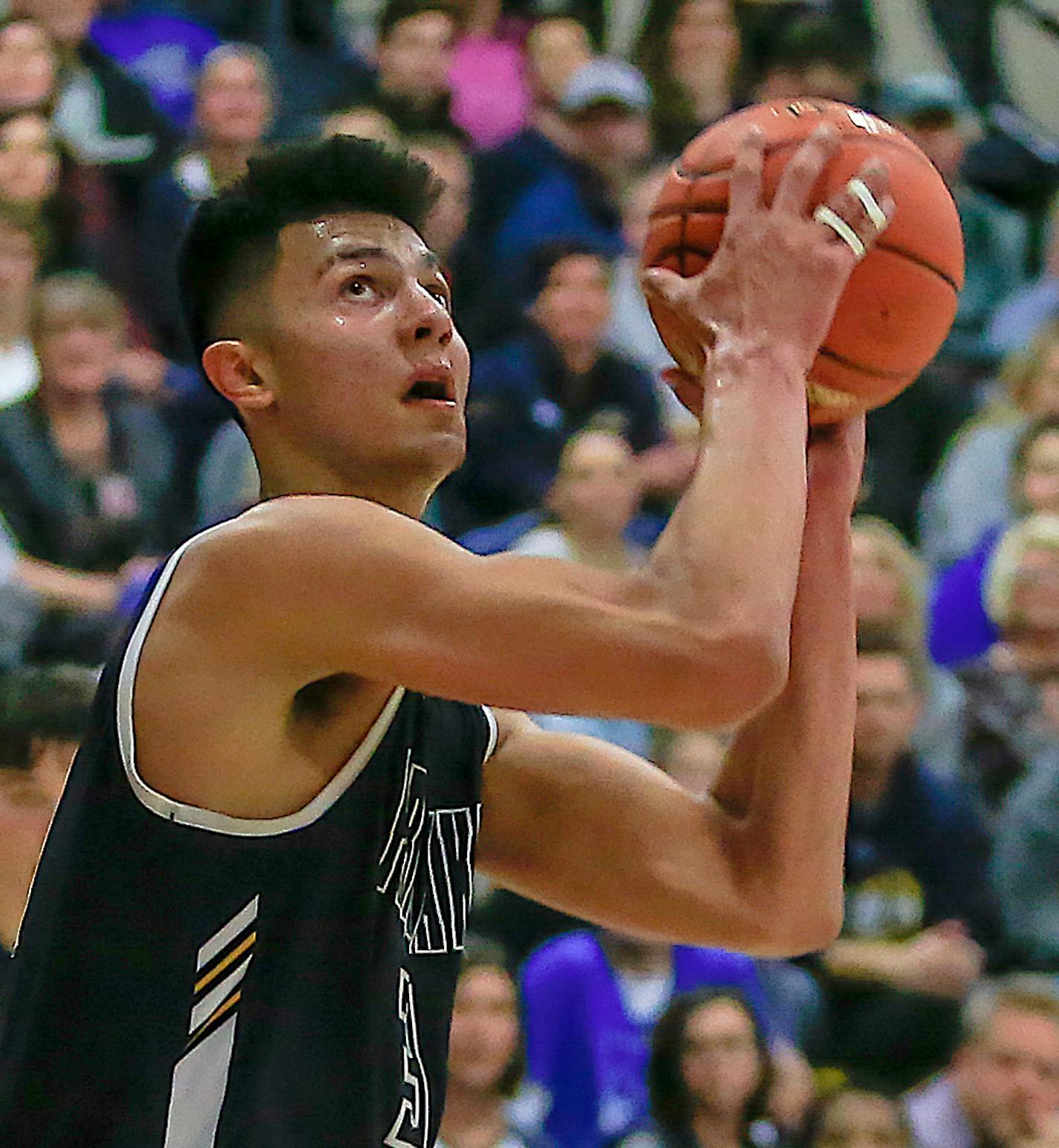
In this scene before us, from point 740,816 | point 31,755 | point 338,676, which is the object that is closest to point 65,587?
point 31,755

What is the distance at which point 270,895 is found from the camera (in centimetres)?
239

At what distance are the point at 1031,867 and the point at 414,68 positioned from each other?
3.57m

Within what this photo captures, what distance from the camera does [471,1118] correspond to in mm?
5070

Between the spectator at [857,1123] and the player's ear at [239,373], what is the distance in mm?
3265

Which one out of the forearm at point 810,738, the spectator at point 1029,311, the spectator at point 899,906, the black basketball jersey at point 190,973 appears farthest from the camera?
the spectator at point 1029,311

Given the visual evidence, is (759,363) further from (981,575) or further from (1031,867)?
(981,575)

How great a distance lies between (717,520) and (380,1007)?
72cm

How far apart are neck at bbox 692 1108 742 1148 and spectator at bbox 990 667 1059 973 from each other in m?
1.12

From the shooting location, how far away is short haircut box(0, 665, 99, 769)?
3.94m

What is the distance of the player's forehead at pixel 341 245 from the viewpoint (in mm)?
2625

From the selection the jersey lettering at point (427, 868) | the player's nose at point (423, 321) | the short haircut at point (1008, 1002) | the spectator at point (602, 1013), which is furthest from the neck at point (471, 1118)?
the player's nose at point (423, 321)

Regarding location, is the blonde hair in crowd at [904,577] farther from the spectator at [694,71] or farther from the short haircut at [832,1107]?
the spectator at [694,71]

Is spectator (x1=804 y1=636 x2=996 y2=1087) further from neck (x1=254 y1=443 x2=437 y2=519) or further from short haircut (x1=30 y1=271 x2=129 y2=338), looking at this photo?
neck (x1=254 y1=443 x2=437 y2=519)

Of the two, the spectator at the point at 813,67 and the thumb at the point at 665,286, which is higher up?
the thumb at the point at 665,286
